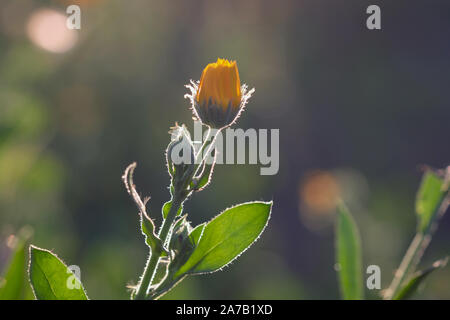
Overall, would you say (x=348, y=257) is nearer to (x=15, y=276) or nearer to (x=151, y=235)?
(x=151, y=235)

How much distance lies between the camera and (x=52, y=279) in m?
1.07

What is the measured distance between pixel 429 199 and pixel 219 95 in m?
0.63

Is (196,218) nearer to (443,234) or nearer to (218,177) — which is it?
(218,177)

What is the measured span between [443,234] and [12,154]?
15.3 feet

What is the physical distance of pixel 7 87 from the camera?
355 centimetres

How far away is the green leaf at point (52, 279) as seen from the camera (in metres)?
1.06

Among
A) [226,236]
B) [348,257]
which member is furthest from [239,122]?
[226,236]

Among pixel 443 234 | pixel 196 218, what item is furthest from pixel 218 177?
pixel 443 234

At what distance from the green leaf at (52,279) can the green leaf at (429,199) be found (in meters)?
0.84

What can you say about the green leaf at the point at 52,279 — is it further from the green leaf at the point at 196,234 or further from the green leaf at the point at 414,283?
the green leaf at the point at 414,283

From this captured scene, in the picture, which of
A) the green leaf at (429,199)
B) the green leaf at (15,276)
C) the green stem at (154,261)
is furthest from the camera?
the green leaf at (429,199)

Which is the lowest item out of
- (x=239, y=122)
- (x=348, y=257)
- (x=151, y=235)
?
(x=348, y=257)

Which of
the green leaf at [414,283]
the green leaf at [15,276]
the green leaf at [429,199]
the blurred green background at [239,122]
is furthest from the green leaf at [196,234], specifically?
the blurred green background at [239,122]

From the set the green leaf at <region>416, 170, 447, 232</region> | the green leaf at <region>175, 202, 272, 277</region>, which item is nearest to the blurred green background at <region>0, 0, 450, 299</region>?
the green leaf at <region>416, 170, 447, 232</region>
